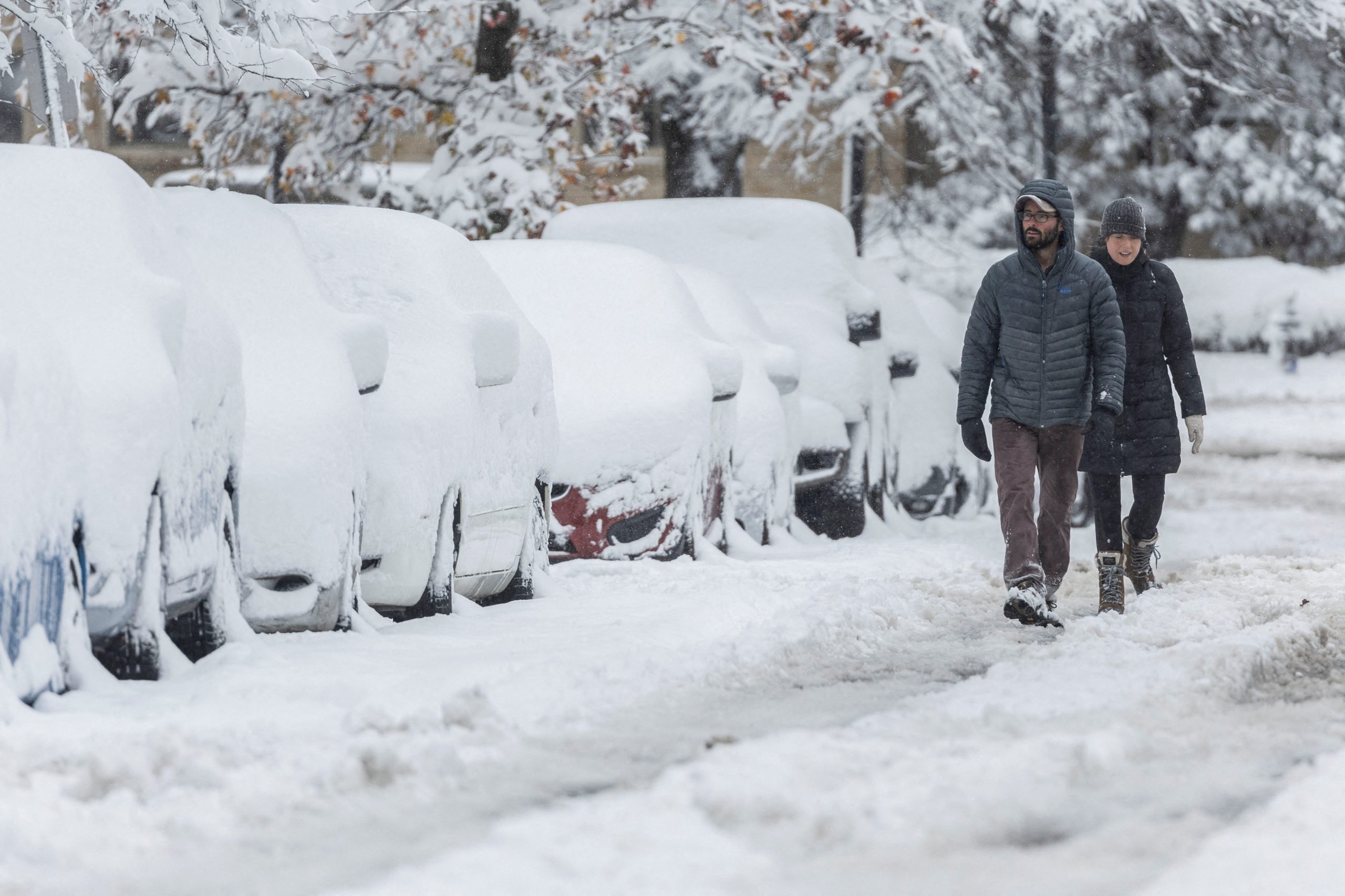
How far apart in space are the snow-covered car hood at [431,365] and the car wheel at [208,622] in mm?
1036

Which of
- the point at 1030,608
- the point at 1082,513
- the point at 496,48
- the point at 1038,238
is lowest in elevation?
the point at 1082,513

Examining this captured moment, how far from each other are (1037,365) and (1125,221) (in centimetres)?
79

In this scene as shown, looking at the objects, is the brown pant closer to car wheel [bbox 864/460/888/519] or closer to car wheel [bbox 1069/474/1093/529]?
car wheel [bbox 864/460/888/519]

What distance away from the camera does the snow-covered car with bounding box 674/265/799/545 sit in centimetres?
1030

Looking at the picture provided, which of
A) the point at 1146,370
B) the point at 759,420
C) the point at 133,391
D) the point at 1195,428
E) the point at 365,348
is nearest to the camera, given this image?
the point at 133,391

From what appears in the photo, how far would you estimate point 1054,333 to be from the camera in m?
7.39

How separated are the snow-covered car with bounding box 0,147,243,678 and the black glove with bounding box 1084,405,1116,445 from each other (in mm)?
3365

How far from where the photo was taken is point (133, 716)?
4.76 metres

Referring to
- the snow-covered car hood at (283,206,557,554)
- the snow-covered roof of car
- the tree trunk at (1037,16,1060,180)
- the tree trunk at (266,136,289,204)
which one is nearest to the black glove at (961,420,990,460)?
the snow-covered car hood at (283,206,557,554)

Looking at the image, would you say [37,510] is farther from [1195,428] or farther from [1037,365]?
[1195,428]

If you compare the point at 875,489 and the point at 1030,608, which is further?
the point at 875,489

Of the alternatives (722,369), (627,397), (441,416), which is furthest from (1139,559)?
(441,416)

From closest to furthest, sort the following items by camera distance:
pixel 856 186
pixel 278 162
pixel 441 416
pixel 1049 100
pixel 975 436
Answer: pixel 441 416, pixel 975 436, pixel 278 162, pixel 1049 100, pixel 856 186

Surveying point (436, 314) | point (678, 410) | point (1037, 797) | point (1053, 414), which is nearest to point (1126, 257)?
point (1053, 414)
